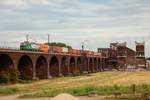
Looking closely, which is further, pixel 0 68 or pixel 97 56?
pixel 97 56

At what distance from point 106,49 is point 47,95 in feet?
442

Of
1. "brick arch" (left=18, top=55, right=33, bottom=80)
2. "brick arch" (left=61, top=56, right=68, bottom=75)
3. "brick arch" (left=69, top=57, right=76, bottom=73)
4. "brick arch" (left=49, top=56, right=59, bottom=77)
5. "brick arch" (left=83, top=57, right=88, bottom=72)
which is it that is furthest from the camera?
"brick arch" (left=83, top=57, right=88, bottom=72)

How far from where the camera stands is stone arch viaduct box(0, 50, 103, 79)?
2864 inches

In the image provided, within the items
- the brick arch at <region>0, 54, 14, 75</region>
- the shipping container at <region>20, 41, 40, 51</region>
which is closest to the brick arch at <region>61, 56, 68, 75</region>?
the shipping container at <region>20, 41, 40, 51</region>

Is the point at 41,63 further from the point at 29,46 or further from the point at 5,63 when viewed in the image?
the point at 5,63

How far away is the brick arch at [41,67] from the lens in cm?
9056

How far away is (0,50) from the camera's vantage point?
65.9m

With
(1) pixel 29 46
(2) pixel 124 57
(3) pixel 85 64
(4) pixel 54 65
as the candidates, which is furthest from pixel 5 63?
(2) pixel 124 57

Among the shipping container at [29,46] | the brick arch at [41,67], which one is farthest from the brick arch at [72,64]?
the shipping container at [29,46]

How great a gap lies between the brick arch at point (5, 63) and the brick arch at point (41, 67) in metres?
17.7

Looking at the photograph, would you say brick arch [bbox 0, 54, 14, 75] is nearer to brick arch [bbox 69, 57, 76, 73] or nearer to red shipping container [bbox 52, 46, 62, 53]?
red shipping container [bbox 52, 46, 62, 53]

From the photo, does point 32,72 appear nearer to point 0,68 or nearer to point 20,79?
point 20,79

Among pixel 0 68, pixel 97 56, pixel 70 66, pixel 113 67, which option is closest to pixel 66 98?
pixel 0 68

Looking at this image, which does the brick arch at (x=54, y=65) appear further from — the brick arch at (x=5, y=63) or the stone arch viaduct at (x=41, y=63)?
the brick arch at (x=5, y=63)
